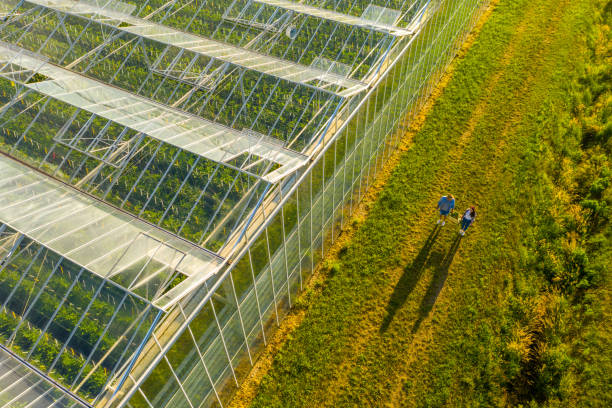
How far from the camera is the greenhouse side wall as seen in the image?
8.28 meters

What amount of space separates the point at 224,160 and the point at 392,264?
7392 mm

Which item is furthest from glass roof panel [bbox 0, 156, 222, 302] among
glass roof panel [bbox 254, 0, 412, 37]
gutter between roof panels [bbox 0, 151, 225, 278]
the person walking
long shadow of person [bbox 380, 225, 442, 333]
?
glass roof panel [bbox 254, 0, 412, 37]

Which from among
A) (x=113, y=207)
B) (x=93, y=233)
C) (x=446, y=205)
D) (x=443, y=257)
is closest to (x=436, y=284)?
(x=443, y=257)

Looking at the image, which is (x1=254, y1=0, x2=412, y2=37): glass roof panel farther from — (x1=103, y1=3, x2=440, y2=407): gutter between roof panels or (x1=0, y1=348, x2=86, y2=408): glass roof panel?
(x1=0, y1=348, x2=86, y2=408): glass roof panel

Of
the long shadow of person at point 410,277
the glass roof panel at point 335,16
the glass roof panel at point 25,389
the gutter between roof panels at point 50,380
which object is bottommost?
the glass roof panel at point 25,389

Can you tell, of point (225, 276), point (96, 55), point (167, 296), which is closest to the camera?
point (167, 296)

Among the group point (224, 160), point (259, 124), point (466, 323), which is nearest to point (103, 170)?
point (224, 160)

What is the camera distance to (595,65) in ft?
70.7

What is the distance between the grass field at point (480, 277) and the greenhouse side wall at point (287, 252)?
96 centimetres

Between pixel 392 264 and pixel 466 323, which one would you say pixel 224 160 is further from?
pixel 466 323

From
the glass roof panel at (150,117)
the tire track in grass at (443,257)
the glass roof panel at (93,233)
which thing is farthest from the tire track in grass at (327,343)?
the glass roof panel at (150,117)

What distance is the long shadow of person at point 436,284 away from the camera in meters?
12.6

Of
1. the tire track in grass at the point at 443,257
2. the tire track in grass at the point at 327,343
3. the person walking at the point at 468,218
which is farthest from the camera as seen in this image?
the person walking at the point at 468,218

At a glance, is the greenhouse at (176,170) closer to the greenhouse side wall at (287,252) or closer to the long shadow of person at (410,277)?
the greenhouse side wall at (287,252)
